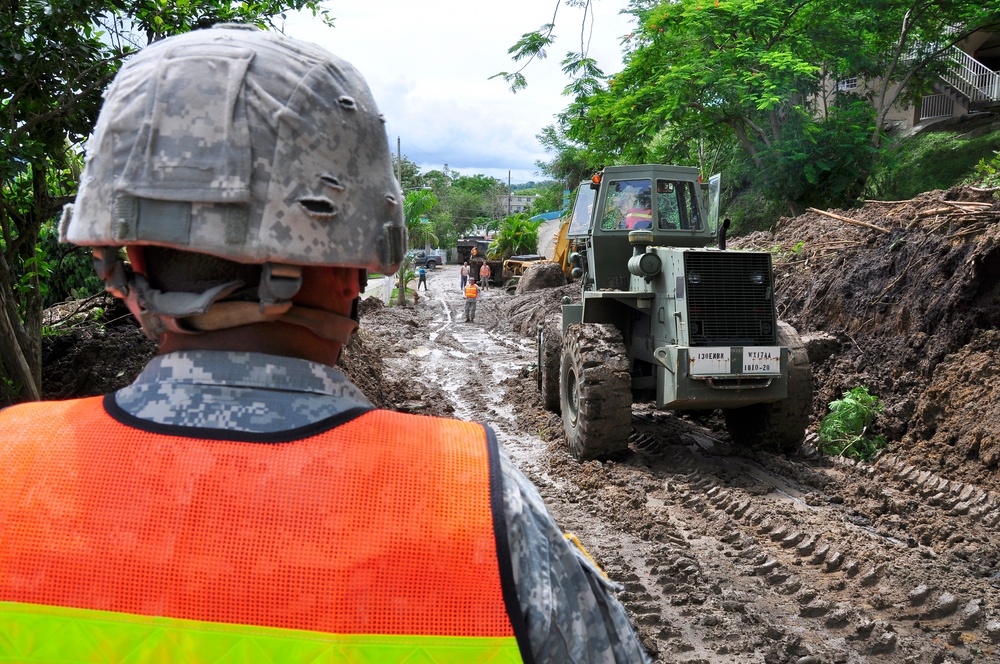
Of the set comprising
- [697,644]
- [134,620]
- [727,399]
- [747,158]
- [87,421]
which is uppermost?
[747,158]

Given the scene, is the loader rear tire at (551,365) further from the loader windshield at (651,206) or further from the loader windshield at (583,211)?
the loader windshield at (651,206)

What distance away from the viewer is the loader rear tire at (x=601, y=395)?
23.7ft

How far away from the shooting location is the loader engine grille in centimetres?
719

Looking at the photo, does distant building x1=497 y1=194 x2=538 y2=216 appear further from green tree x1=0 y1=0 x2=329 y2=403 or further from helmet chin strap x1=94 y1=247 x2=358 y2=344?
helmet chin strap x1=94 y1=247 x2=358 y2=344

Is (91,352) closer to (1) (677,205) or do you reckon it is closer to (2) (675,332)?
(2) (675,332)

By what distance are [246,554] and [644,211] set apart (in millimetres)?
7859

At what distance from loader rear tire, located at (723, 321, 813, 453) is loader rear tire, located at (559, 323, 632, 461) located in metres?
1.33

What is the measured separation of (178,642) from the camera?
107 centimetres

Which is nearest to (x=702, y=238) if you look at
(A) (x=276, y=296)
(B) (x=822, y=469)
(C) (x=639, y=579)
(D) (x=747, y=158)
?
(B) (x=822, y=469)

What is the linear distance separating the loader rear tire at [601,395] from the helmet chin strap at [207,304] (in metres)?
6.03

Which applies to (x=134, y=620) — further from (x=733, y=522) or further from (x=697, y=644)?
(x=733, y=522)

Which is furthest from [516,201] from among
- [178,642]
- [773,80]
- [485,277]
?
[178,642]

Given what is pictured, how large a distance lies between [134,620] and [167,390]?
33 centimetres

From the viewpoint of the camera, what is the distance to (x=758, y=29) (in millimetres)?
16938
